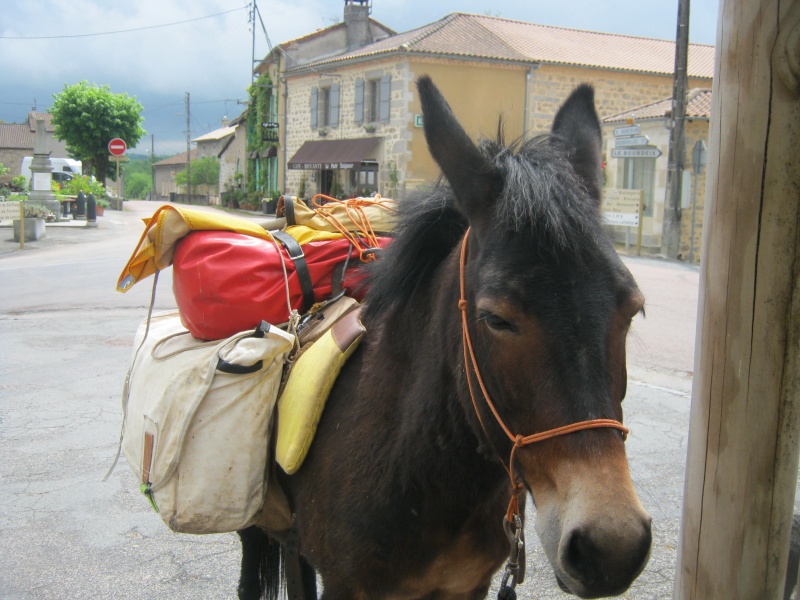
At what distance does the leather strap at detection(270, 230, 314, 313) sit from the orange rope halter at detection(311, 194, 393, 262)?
0.63 ft

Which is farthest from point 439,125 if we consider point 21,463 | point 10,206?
point 10,206

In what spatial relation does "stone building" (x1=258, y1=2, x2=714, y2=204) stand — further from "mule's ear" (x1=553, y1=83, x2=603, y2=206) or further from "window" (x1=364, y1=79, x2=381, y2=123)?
"mule's ear" (x1=553, y1=83, x2=603, y2=206)

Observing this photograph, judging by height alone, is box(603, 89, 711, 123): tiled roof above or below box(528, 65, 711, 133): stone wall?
below

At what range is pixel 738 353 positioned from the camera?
1.87 metres

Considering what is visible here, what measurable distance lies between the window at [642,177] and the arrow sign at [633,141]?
294 cm

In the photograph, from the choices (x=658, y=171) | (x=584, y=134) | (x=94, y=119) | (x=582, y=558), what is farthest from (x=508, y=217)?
(x=94, y=119)

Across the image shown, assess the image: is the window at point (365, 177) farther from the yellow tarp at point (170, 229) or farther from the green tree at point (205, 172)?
the green tree at point (205, 172)

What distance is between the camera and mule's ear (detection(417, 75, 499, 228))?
1979 millimetres

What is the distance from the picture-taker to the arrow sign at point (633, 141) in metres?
19.5

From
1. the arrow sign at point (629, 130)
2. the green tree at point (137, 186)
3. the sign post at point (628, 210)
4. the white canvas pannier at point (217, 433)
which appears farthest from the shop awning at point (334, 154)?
the green tree at point (137, 186)

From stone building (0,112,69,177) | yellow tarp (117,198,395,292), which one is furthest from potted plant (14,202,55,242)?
stone building (0,112,69,177)

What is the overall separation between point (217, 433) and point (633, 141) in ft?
62.7

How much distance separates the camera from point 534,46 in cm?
3338

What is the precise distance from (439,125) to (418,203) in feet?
1.40
